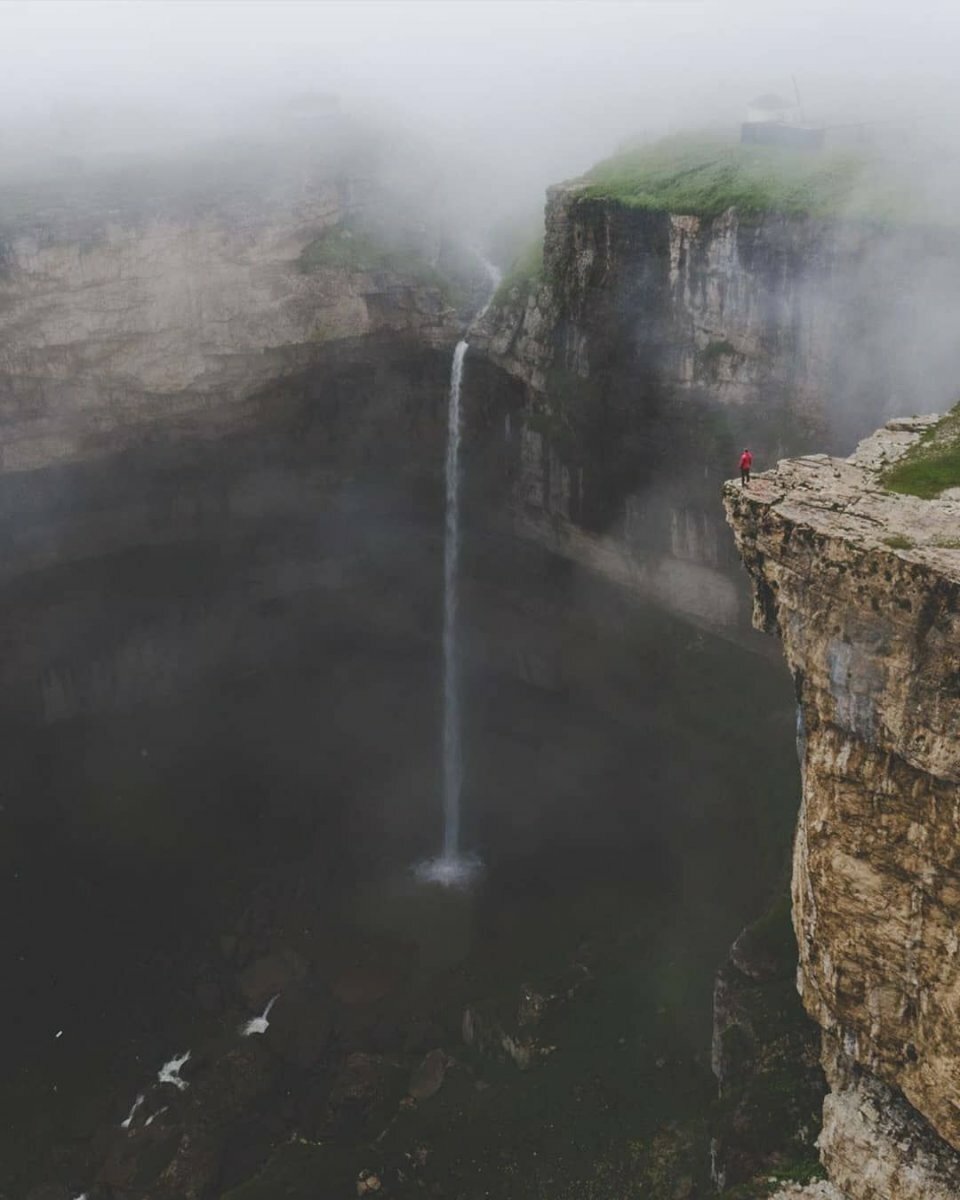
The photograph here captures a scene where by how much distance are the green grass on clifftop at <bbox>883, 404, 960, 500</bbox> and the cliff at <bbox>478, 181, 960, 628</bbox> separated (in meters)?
10.5

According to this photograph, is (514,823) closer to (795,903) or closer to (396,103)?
(795,903)

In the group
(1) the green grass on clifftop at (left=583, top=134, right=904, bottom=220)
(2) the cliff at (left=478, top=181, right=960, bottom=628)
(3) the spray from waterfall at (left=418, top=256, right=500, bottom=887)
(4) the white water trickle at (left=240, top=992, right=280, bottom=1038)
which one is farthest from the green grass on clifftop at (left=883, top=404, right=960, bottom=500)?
(3) the spray from waterfall at (left=418, top=256, right=500, bottom=887)

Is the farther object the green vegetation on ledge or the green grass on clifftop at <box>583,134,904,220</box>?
the green vegetation on ledge

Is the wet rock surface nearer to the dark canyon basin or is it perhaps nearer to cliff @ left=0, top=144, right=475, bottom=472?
the dark canyon basin

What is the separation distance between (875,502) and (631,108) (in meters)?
43.3

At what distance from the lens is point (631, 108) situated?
185 ft

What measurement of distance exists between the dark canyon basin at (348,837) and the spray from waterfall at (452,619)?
0.43 meters

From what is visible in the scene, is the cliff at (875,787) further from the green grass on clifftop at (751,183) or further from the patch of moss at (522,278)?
the patch of moss at (522,278)

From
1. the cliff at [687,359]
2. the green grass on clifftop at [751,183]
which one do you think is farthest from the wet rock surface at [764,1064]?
the green grass on clifftop at [751,183]

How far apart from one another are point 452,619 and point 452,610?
0.32 m

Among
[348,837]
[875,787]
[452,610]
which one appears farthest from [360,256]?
[875,787]

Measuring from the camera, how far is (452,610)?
43812 millimetres

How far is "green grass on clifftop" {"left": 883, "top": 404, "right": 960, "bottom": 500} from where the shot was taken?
1847 centimetres

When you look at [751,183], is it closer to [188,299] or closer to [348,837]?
[188,299]
